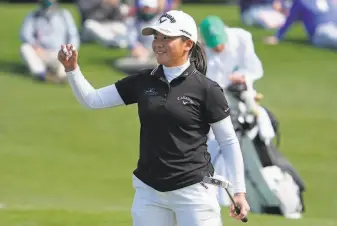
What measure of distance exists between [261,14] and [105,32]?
4.29 m

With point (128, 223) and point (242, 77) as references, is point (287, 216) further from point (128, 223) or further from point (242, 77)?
point (128, 223)

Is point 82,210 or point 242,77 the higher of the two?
point 242,77

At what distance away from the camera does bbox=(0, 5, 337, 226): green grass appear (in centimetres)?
941

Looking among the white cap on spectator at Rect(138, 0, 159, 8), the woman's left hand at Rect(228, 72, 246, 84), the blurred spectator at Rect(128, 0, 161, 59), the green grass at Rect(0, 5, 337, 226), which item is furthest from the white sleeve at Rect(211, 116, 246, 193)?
the white cap on spectator at Rect(138, 0, 159, 8)

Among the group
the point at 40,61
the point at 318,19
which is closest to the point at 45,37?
the point at 40,61

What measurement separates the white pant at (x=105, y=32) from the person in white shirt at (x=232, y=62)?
34.3 ft

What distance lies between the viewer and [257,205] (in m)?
9.56

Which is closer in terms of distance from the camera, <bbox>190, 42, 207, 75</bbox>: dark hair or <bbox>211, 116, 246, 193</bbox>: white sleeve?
<bbox>211, 116, 246, 193</bbox>: white sleeve

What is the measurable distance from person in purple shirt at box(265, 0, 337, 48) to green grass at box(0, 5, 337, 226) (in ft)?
1.29

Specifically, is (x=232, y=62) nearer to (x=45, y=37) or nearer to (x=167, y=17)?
(x=167, y=17)

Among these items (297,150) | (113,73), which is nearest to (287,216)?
(297,150)

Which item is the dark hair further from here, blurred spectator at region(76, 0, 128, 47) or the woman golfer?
blurred spectator at region(76, 0, 128, 47)

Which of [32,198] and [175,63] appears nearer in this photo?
[175,63]

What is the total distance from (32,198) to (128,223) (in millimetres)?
2781
